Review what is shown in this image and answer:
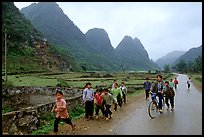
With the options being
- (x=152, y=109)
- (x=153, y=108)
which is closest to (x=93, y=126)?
(x=152, y=109)

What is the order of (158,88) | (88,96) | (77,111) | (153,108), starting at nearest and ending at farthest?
(88,96) → (153,108) → (158,88) → (77,111)

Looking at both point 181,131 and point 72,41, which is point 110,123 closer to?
point 181,131

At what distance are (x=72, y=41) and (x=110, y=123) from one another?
166 m

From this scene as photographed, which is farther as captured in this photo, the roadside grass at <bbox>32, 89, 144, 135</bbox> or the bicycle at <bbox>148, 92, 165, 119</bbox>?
the bicycle at <bbox>148, 92, 165, 119</bbox>

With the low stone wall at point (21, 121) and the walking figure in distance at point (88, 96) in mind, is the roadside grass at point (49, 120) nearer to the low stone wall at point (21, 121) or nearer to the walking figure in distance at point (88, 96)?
the low stone wall at point (21, 121)

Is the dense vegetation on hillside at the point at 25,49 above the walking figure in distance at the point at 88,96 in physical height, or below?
above

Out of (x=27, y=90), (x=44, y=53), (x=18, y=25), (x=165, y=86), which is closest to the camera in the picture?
(x=165, y=86)

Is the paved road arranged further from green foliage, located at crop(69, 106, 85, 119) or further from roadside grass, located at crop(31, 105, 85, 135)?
green foliage, located at crop(69, 106, 85, 119)

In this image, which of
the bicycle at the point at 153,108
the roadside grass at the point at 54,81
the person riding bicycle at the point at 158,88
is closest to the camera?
the bicycle at the point at 153,108

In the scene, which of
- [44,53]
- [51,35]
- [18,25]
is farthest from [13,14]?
[51,35]

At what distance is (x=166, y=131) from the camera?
9.79 metres

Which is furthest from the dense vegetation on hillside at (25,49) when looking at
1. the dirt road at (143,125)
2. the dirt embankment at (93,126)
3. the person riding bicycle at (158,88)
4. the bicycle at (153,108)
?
the dirt road at (143,125)

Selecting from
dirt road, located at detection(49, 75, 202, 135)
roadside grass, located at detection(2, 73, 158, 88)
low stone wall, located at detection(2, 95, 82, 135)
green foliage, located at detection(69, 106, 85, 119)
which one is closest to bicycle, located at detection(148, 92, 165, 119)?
dirt road, located at detection(49, 75, 202, 135)

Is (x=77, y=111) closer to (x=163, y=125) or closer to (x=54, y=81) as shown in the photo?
(x=163, y=125)
